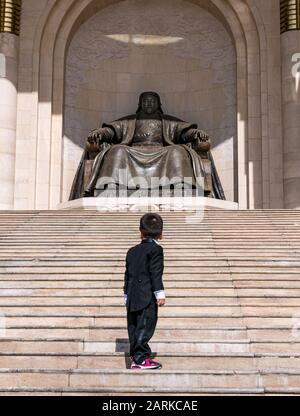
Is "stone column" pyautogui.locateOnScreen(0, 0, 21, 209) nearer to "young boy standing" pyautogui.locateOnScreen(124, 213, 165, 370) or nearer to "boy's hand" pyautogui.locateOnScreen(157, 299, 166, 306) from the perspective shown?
"young boy standing" pyautogui.locateOnScreen(124, 213, 165, 370)

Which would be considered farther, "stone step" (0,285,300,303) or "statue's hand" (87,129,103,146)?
"statue's hand" (87,129,103,146)

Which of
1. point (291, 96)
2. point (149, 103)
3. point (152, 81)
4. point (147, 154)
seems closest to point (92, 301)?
point (147, 154)

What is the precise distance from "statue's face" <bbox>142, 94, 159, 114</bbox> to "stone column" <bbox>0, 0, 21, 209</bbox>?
2.78 meters

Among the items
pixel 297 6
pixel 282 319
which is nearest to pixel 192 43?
pixel 297 6

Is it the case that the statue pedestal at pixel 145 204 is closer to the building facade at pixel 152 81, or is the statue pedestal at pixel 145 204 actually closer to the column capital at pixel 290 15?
the building facade at pixel 152 81

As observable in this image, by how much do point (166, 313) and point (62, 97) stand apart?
9736 mm

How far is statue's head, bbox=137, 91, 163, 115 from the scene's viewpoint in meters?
14.9

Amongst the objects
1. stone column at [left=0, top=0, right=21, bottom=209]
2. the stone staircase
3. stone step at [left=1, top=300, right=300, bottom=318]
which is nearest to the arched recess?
stone column at [left=0, top=0, right=21, bottom=209]

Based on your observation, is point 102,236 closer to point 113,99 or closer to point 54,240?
point 54,240

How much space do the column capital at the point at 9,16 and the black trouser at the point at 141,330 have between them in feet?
36.4

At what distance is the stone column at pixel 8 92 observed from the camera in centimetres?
1406

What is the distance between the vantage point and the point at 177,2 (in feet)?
52.9

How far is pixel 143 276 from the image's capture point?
15.9ft

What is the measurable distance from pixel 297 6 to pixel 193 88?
3035 millimetres
